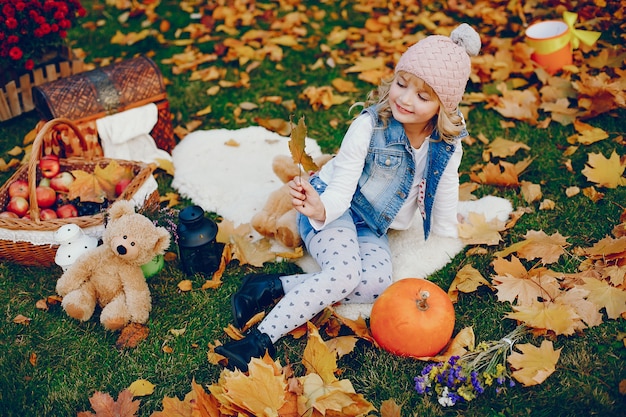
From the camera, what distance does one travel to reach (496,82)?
3.99 meters

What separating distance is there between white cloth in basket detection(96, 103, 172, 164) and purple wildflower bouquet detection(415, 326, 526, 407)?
220cm

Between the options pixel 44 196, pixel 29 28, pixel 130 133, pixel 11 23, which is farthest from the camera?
pixel 29 28

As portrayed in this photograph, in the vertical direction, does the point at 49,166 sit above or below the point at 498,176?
above

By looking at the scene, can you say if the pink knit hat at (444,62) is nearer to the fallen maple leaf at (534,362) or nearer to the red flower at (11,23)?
the fallen maple leaf at (534,362)

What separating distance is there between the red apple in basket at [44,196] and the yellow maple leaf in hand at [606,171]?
2.89 m

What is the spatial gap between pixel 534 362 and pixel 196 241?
1.55 m

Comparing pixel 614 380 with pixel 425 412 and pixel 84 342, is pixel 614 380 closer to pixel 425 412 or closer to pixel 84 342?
pixel 425 412

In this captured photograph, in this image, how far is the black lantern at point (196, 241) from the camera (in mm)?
2551

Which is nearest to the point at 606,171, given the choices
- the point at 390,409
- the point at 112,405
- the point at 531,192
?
the point at 531,192

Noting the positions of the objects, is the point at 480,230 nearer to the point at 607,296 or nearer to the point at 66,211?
the point at 607,296

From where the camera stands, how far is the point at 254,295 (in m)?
2.49

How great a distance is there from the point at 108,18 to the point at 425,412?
486 cm

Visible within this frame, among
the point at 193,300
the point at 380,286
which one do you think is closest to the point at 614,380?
the point at 380,286

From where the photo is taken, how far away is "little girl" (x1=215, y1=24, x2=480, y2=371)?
222 cm
